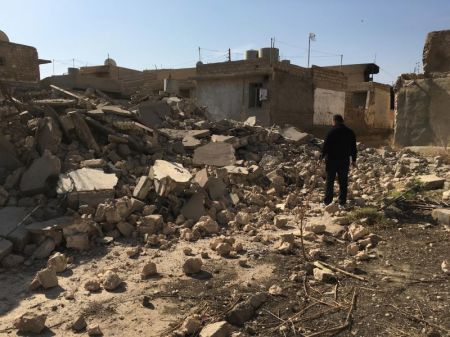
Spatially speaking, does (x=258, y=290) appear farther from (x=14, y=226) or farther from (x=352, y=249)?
(x=14, y=226)

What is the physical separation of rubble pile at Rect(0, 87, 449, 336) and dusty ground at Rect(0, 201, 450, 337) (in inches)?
5.3

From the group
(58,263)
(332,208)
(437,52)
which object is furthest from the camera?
(437,52)

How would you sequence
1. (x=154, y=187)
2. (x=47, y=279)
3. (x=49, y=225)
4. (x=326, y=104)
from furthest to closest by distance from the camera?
(x=326, y=104), (x=154, y=187), (x=49, y=225), (x=47, y=279)

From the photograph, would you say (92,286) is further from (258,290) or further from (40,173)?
(40,173)

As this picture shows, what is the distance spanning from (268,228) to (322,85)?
1323cm

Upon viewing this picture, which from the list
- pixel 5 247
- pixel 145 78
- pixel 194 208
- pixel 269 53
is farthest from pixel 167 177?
pixel 145 78

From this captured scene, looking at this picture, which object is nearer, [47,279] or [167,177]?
[47,279]

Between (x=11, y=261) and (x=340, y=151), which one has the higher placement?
(x=340, y=151)

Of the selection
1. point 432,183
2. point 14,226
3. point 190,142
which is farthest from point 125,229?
point 432,183

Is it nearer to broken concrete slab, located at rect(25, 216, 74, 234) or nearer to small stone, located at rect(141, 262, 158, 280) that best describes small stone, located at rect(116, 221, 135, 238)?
broken concrete slab, located at rect(25, 216, 74, 234)

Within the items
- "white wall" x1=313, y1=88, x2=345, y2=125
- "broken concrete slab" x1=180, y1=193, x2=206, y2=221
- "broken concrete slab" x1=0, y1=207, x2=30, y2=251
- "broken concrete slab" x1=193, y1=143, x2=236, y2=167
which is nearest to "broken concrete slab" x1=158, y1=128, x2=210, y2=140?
"broken concrete slab" x1=193, y1=143, x2=236, y2=167

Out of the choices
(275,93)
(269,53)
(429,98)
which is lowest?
(429,98)

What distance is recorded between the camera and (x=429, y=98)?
9.55 meters

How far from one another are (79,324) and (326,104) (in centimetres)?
1616
